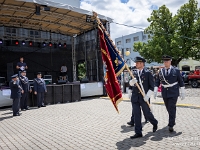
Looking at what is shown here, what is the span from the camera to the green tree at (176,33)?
23297 millimetres

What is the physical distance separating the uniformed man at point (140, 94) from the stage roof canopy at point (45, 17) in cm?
842

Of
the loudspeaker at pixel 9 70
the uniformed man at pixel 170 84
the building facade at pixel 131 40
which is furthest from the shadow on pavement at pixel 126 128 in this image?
the building facade at pixel 131 40

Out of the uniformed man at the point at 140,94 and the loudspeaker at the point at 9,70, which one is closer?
the uniformed man at the point at 140,94

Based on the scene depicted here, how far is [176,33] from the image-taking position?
2366 centimetres

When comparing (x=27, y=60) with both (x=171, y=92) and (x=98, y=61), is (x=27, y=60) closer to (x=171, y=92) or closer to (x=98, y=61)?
(x=98, y=61)

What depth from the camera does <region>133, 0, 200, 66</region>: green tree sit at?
23297 mm

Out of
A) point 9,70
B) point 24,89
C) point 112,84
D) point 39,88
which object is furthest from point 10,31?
point 112,84

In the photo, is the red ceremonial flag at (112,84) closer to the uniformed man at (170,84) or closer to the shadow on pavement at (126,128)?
the shadow on pavement at (126,128)

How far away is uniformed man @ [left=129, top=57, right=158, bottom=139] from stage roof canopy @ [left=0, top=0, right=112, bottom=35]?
8.42 metres

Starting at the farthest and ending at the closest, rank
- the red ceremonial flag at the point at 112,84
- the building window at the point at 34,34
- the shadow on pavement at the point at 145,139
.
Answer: the building window at the point at 34,34
the red ceremonial flag at the point at 112,84
the shadow on pavement at the point at 145,139

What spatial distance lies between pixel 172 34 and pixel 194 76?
20.3 feet

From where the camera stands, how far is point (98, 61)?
52.4ft

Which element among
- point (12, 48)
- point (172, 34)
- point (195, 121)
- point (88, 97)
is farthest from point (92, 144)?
point (172, 34)

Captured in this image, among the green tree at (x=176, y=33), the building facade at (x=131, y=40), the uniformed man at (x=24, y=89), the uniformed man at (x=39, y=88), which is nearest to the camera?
the uniformed man at (x=24, y=89)
